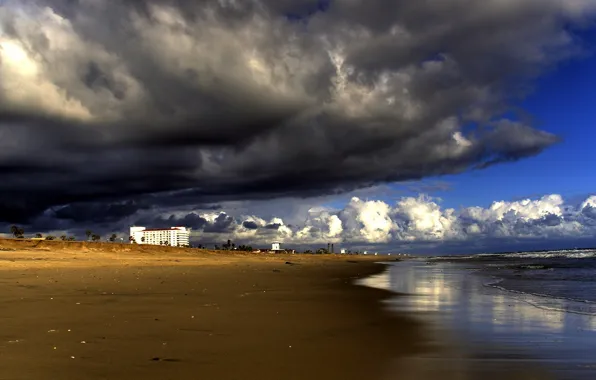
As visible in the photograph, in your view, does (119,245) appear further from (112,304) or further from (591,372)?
(591,372)

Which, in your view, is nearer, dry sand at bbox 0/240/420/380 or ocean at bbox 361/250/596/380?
dry sand at bbox 0/240/420/380

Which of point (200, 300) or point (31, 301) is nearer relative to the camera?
point (31, 301)

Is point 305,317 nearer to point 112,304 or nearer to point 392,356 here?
point 392,356

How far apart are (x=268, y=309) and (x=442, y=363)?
8.04 m

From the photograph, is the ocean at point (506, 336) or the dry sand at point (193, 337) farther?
the ocean at point (506, 336)

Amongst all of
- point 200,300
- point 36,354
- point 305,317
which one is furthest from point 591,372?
point 200,300

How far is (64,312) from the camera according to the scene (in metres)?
13.7

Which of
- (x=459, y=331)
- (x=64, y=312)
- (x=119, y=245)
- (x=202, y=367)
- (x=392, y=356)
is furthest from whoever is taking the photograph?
(x=119, y=245)

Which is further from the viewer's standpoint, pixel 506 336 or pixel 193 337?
pixel 506 336

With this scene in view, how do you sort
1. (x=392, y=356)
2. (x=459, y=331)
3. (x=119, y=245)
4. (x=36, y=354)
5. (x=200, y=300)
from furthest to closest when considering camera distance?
(x=119, y=245) → (x=200, y=300) → (x=459, y=331) → (x=392, y=356) → (x=36, y=354)

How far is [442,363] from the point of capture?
860 centimetres

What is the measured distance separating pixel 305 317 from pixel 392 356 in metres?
5.28

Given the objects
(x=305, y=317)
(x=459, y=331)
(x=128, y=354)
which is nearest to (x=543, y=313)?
(x=459, y=331)

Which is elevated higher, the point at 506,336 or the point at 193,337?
the point at 193,337
